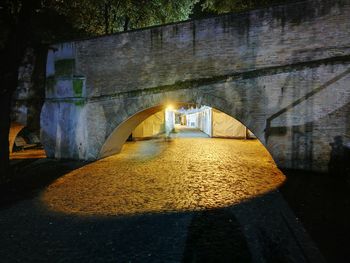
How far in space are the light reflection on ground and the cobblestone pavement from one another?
0.09 feet

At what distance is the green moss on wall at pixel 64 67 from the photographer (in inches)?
491

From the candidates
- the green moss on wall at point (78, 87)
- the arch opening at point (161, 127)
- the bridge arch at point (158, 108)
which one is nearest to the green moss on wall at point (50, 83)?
the green moss on wall at point (78, 87)

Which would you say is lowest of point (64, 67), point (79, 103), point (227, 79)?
point (79, 103)

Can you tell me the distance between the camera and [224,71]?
32.3 feet

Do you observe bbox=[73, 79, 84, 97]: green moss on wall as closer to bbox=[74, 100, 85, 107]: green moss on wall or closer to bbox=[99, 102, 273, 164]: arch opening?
bbox=[74, 100, 85, 107]: green moss on wall

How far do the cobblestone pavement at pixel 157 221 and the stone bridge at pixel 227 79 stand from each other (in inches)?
79.5

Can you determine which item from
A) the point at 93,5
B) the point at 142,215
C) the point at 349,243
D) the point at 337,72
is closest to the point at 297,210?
the point at 349,243

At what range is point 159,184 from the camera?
8.13 m

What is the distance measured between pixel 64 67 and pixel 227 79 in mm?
7542

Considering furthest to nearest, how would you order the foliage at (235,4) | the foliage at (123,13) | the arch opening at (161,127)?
the foliage at (123,13), the foliage at (235,4), the arch opening at (161,127)

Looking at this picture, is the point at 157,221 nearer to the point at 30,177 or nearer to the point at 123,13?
the point at 30,177

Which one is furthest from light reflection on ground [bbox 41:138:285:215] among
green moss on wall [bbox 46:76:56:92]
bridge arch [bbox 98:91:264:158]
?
green moss on wall [bbox 46:76:56:92]

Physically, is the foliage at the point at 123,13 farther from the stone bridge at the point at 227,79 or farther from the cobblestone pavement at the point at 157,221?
the cobblestone pavement at the point at 157,221

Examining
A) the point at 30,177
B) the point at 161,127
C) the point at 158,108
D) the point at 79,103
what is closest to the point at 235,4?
the point at 158,108
